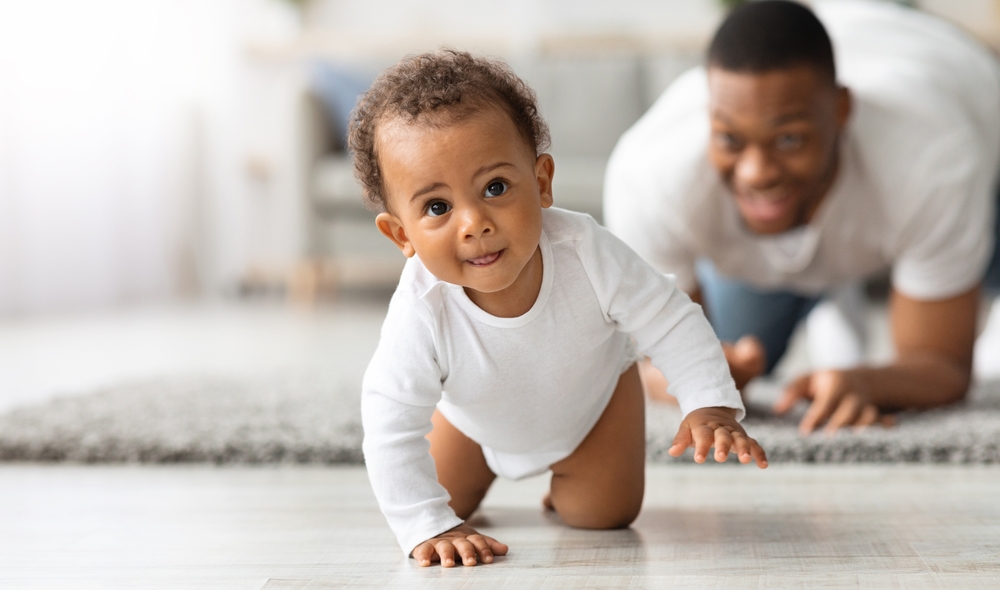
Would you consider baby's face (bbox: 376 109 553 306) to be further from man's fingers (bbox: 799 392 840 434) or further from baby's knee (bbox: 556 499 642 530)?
man's fingers (bbox: 799 392 840 434)

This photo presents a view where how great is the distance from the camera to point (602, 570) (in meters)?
0.77

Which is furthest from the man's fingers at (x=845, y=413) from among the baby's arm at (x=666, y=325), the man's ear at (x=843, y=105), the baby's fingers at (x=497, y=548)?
the baby's fingers at (x=497, y=548)

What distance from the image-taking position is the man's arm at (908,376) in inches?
50.4

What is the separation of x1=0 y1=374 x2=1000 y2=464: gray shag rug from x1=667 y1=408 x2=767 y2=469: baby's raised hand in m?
0.35

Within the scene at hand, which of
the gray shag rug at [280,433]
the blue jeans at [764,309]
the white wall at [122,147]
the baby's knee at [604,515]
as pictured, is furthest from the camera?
the white wall at [122,147]

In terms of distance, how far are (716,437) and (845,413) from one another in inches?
21.9

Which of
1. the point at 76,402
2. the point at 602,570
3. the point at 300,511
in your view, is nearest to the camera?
the point at 602,570

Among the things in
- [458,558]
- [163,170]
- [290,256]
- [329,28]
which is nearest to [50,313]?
[163,170]

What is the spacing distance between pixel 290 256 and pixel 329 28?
1.01 m

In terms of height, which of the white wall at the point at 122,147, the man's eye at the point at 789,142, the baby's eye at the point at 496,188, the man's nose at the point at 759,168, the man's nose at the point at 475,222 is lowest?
the white wall at the point at 122,147

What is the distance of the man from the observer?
48.6 inches

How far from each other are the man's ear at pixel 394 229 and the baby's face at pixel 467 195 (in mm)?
23

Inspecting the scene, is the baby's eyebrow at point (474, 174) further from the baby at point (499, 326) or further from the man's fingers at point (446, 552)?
the man's fingers at point (446, 552)

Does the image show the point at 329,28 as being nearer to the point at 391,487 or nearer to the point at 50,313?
the point at 50,313
